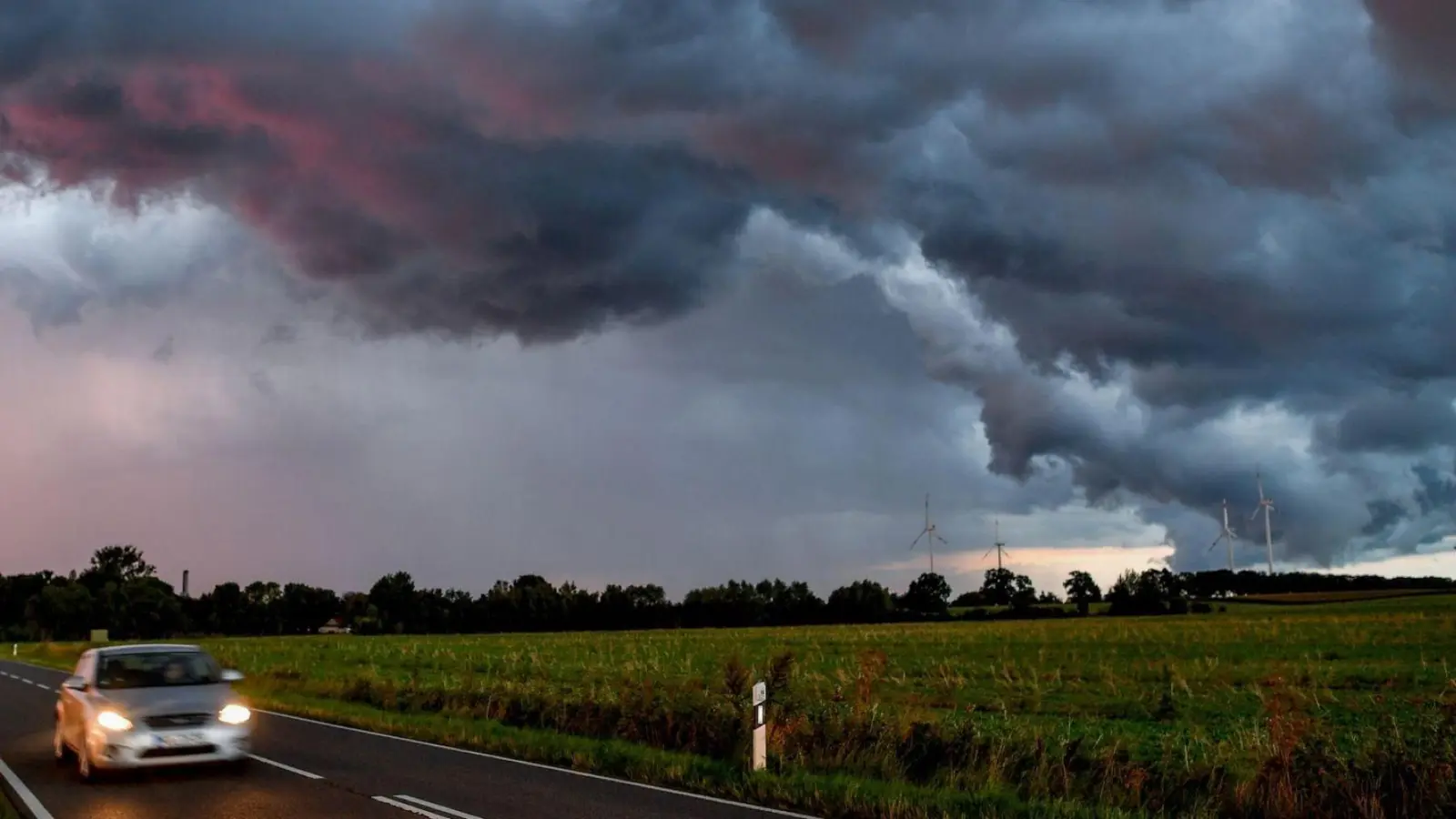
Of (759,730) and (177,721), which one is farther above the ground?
(177,721)

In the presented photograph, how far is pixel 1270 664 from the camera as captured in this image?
41250 millimetres

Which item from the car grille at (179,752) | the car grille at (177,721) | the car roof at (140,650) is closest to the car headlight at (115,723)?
the car grille at (177,721)

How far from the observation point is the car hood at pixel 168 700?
1455cm

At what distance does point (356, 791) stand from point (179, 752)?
102 inches

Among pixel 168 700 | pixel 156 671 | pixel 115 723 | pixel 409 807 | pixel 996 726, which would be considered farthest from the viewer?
pixel 996 726

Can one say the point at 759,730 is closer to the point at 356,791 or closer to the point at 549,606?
the point at 356,791

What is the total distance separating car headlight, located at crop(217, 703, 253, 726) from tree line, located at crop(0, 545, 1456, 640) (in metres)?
133

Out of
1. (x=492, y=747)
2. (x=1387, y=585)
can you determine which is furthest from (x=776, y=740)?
(x=1387, y=585)

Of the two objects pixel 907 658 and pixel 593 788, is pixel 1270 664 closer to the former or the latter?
pixel 907 658

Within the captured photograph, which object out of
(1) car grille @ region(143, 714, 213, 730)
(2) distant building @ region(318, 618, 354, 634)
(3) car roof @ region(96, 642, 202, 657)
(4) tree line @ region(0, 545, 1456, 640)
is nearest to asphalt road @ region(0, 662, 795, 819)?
(1) car grille @ region(143, 714, 213, 730)

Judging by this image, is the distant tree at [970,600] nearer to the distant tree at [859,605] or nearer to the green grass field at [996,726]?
the distant tree at [859,605]

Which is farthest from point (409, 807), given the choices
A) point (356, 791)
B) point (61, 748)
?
point (61, 748)

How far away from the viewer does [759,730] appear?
1506cm

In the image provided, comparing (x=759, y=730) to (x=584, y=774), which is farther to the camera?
(x=584, y=774)
